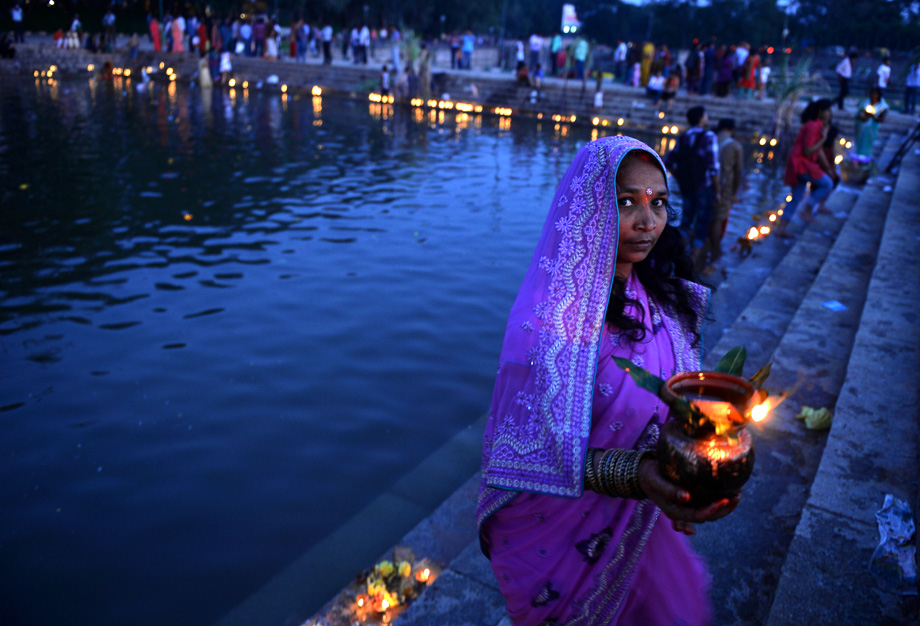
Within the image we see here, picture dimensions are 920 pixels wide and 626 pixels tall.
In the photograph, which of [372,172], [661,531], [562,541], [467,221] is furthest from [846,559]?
[372,172]

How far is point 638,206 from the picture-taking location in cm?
179

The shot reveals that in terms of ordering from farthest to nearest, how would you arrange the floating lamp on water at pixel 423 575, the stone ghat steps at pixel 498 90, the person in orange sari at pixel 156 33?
the person in orange sari at pixel 156 33
the stone ghat steps at pixel 498 90
the floating lamp on water at pixel 423 575

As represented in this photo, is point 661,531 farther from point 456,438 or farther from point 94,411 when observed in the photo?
point 94,411

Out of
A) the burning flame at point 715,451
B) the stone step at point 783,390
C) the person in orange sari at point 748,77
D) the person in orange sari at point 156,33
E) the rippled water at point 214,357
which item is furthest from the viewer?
the person in orange sari at point 156,33

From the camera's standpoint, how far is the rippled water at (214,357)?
11.7 feet

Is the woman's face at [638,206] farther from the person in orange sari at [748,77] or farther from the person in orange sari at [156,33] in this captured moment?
the person in orange sari at [156,33]

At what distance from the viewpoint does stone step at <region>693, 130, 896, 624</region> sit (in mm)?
2635

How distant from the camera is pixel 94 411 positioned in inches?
182

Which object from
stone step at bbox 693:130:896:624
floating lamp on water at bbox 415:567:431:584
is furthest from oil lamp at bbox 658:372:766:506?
floating lamp on water at bbox 415:567:431:584

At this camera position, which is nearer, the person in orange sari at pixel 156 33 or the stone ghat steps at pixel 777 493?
the stone ghat steps at pixel 777 493

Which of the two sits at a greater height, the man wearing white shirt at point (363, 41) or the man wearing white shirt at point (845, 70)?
the man wearing white shirt at point (363, 41)

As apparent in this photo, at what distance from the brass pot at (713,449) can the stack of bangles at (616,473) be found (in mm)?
124

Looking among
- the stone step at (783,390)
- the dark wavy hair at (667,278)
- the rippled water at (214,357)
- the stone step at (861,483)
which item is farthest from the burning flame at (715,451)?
the rippled water at (214,357)

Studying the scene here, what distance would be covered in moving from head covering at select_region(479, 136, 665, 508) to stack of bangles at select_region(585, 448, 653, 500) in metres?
0.04
